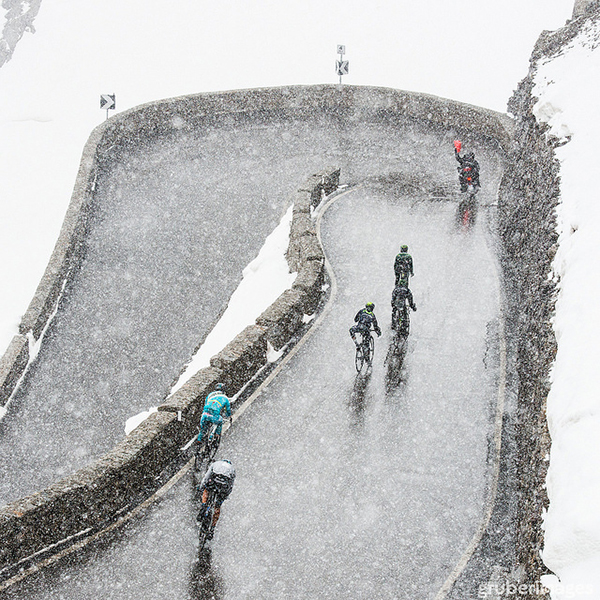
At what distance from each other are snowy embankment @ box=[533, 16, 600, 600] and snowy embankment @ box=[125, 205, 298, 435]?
620cm

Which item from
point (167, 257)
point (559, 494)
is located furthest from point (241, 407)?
point (167, 257)

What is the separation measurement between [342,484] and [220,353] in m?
3.27

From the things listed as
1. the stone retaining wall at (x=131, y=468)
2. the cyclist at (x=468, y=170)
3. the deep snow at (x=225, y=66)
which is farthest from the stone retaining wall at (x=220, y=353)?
the deep snow at (x=225, y=66)

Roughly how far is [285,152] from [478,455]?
56.7 ft

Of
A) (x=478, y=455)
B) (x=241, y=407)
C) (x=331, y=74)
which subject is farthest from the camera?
(x=331, y=74)

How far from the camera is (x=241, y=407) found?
12305 millimetres

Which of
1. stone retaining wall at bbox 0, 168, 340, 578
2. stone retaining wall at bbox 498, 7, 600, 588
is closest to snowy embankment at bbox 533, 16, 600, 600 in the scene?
stone retaining wall at bbox 498, 7, 600, 588

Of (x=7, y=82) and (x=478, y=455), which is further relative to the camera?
(x=7, y=82)

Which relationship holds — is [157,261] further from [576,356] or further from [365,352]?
[576,356]

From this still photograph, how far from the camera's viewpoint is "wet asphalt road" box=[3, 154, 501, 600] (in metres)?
9.10

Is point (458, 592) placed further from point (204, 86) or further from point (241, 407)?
point (204, 86)

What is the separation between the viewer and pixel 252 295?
1744 centimetres

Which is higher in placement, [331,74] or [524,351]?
[331,74]

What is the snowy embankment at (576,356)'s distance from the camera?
23.0 ft
